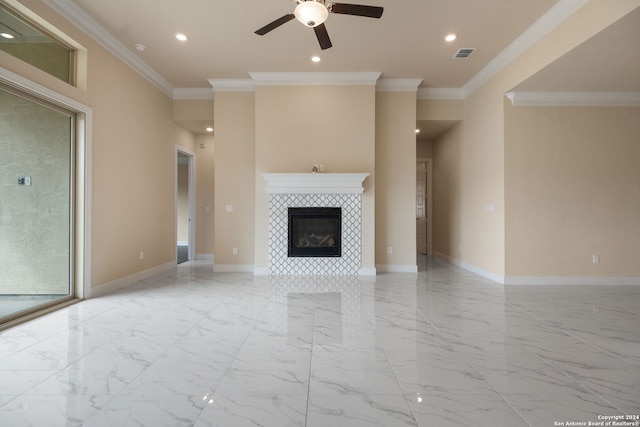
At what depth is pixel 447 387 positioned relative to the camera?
6.01 ft

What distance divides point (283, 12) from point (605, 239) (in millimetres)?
5405

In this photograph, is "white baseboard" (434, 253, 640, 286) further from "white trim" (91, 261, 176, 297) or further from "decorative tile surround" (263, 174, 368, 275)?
"white trim" (91, 261, 176, 297)

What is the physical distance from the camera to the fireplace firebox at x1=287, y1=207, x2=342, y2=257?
5191 millimetres

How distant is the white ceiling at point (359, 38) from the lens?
11.0 ft

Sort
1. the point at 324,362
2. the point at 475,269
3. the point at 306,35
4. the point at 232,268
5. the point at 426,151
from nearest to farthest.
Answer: the point at 324,362, the point at 306,35, the point at 475,269, the point at 232,268, the point at 426,151

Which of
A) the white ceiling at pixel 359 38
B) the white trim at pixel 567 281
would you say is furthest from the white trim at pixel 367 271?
the white ceiling at pixel 359 38

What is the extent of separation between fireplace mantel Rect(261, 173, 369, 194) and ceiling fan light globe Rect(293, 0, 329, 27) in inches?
101

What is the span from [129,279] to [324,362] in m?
3.73

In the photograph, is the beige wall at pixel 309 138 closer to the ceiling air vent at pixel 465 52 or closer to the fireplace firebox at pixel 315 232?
the fireplace firebox at pixel 315 232

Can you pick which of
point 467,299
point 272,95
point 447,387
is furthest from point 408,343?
point 272,95

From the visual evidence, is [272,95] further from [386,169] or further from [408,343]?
[408,343]

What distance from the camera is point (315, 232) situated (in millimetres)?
5273

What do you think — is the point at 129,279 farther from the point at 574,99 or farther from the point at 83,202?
the point at 574,99

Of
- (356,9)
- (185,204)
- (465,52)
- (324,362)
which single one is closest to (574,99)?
(465,52)
